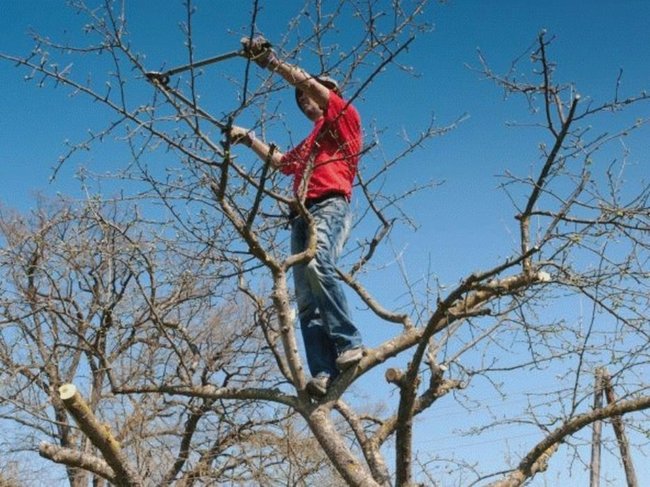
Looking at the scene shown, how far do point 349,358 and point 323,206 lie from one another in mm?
827

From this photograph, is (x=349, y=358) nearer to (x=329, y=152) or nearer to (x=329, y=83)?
(x=329, y=152)

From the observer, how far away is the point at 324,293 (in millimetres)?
3422

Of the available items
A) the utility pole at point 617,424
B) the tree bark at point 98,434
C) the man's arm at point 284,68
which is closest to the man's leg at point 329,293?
the man's arm at point 284,68

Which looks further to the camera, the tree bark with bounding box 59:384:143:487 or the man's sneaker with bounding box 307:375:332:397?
the tree bark with bounding box 59:384:143:487

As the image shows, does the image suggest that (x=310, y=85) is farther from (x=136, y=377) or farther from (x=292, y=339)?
(x=136, y=377)

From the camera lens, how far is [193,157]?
3.13 m

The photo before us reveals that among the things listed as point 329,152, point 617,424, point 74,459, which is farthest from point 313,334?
point 617,424

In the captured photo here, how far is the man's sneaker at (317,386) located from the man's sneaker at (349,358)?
108 millimetres

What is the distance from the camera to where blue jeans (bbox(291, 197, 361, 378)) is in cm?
343

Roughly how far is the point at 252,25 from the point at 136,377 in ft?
10.3

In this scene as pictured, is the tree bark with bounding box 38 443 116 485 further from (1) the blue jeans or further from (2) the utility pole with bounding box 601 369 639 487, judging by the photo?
(2) the utility pole with bounding box 601 369 639 487

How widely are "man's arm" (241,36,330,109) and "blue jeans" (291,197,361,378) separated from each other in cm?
57

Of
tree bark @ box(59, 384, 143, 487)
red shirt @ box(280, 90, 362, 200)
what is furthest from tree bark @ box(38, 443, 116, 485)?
red shirt @ box(280, 90, 362, 200)

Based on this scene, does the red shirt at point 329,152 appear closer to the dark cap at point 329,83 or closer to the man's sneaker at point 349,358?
the dark cap at point 329,83
